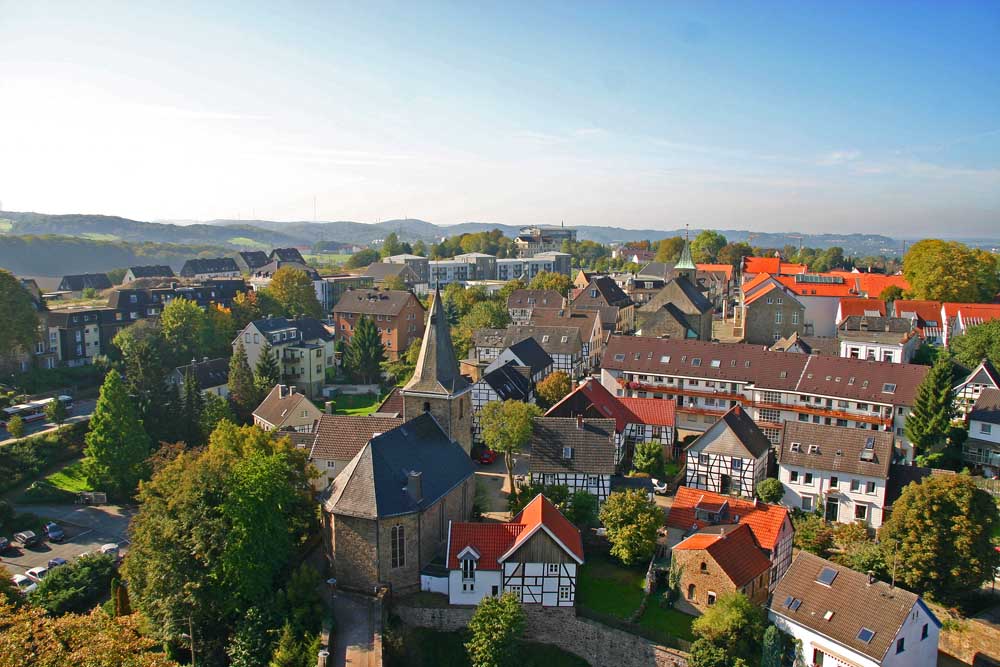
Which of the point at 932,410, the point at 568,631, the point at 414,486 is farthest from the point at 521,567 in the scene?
the point at 932,410

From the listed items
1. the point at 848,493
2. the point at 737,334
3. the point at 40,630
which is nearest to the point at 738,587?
the point at 848,493

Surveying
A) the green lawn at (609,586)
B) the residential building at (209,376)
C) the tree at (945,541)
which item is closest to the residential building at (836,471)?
the tree at (945,541)

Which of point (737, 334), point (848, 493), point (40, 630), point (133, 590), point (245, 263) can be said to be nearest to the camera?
point (40, 630)

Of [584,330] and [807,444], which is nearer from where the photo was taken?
[807,444]

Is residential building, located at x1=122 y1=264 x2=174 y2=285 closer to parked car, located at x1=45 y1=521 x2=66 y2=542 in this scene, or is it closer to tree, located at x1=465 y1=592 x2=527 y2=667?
parked car, located at x1=45 y1=521 x2=66 y2=542

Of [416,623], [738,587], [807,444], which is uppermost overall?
[807,444]

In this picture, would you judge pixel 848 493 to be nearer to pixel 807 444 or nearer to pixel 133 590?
pixel 807 444

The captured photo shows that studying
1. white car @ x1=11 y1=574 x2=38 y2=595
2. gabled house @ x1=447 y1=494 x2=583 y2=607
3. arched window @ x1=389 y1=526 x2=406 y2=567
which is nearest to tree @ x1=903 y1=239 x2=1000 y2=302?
gabled house @ x1=447 y1=494 x2=583 y2=607

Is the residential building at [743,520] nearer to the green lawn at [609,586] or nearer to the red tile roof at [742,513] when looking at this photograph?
the red tile roof at [742,513]
